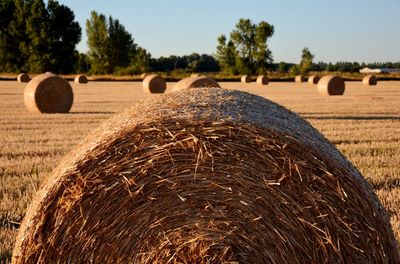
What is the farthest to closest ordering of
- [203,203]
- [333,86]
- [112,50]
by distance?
1. [112,50]
2. [333,86]
3. [203,203]

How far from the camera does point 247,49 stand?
73.3 metres

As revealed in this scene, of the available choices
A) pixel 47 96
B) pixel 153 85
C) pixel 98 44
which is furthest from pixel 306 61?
pixel 47 96

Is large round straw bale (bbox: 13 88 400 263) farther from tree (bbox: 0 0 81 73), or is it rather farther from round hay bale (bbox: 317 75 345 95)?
tree (bbox: 0 0 81 73)

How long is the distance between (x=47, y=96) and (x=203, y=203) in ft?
43.1

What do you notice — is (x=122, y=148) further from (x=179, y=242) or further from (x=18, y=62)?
(x=18, y=62)

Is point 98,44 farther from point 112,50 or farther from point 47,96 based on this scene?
point 47,96

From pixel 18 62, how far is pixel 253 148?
65654 mm

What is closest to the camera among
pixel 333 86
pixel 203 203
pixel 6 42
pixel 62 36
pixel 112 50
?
pixel 203 203

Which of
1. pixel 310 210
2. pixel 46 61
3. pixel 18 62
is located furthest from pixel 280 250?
pixel 18 62

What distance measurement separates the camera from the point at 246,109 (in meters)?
3.72

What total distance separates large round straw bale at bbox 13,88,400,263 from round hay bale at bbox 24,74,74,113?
12664mm

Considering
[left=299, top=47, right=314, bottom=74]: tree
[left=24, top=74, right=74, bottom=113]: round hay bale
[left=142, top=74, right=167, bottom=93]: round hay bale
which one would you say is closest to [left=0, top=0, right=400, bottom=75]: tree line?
[left=299, top=47, right=314, bottom=74]: tree

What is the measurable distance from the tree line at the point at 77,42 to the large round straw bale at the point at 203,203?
196 ft

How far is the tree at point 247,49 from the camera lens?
232 feet
